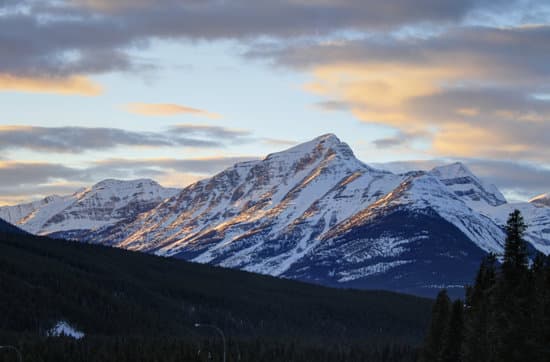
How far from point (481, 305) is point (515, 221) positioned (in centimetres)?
3004

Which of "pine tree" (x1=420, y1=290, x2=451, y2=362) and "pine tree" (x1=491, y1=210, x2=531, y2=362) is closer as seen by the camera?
"pine tree" (x1=491, y1=210, x2=531, y2=362)

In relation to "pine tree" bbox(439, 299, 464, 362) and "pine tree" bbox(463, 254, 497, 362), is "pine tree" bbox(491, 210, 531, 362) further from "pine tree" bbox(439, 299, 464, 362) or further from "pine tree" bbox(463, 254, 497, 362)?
"pine tree" bbox(439, 299, 464, 362)

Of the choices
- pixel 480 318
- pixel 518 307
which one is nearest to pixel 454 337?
pixel 480 318

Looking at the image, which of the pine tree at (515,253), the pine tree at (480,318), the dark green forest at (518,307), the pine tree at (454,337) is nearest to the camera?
the dark green forest at (518,307)

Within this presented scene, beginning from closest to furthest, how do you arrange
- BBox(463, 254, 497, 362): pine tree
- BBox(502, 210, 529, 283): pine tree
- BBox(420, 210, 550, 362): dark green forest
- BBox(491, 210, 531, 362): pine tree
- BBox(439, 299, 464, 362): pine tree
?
BBox(420, 210, 550, 362): dark green forest < BBox(491, 210, 531, 362): pine tree < BBox(502, 210, 529, 283): pine tree < BBox(463, 254, 497, 362): pine tree < BBox(439, 299, 464, 362): pine tree

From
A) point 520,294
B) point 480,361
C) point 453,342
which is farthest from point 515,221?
point 453,342

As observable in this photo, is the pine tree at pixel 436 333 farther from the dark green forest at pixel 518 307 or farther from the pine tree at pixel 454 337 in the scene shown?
the dark green forest at pixel 518 307

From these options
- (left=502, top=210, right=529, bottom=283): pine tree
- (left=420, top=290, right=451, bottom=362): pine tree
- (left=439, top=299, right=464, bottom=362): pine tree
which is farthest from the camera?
(left=420, top=290, right=451, bottom=362): pine tree

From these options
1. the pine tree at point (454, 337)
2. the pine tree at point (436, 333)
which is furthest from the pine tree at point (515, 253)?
the pine tree at point (436, 333)

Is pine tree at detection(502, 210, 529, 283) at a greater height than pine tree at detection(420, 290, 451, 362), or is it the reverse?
pine tree at detection(502, 210, 529, 283)

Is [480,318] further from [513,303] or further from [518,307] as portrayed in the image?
[518,307]

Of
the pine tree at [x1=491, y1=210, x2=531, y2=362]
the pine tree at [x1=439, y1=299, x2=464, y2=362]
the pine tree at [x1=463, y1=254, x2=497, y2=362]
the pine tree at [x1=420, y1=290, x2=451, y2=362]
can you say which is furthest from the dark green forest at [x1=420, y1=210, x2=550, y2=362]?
the pine tree at [x1=420, y1=290, x2=451, y2=362]

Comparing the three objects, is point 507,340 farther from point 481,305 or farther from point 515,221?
point 481,305

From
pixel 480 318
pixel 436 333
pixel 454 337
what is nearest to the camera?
pixel 480 318
